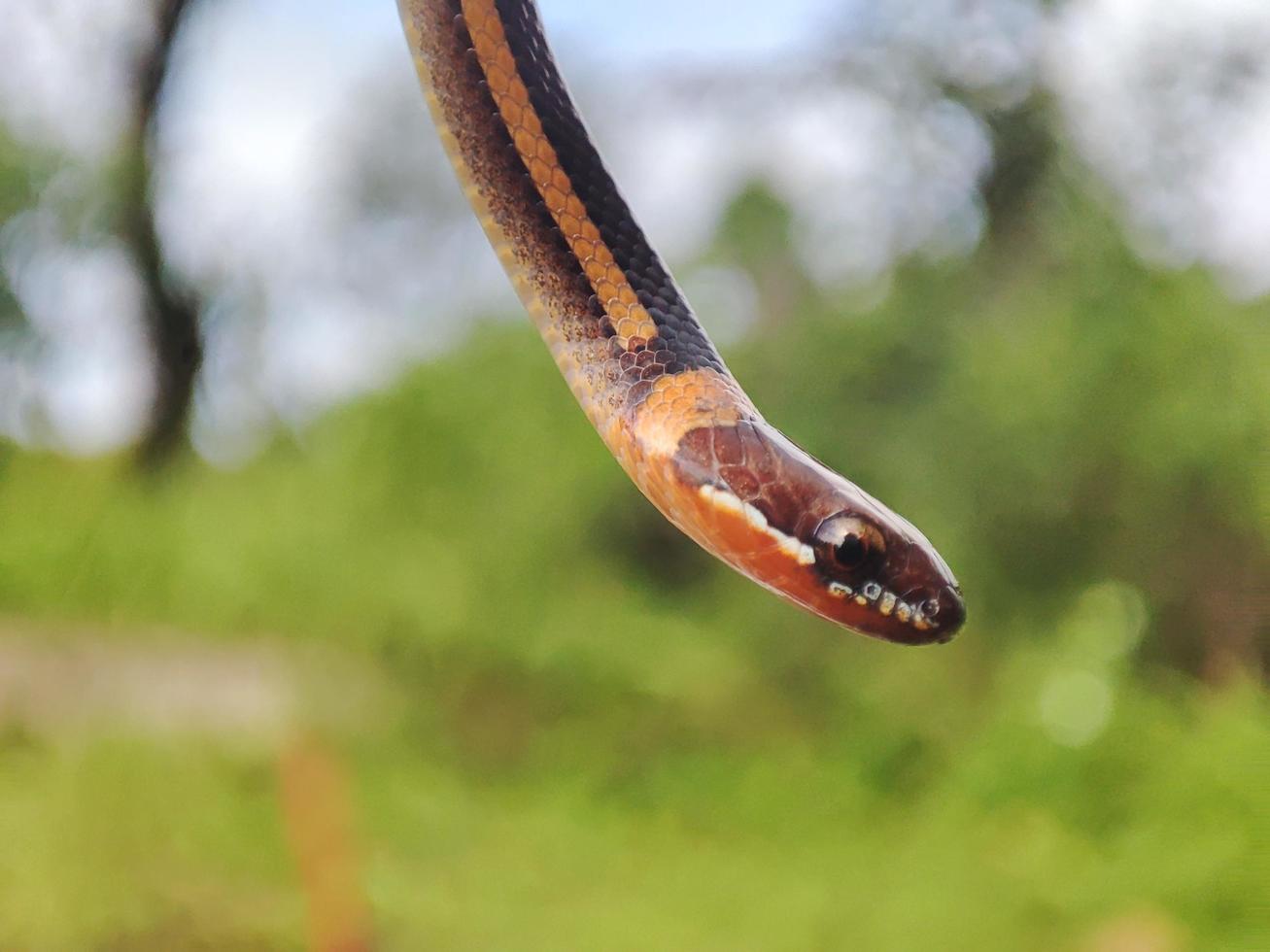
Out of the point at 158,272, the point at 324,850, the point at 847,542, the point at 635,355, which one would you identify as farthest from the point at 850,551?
the point at 158,272

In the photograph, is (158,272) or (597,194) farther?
(158,272)

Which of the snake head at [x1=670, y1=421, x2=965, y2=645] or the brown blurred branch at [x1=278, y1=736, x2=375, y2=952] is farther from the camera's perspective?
the brown blurred branch at [x1=278, y1=736, x2=375, y2=952]

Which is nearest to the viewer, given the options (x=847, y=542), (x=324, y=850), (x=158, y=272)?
(x=847, y=542)

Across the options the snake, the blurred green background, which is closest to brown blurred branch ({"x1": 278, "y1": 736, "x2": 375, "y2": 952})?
the blurred green background

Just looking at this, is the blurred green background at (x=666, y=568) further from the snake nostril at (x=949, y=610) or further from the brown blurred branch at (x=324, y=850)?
the snake nostril at (x=949, y=610)

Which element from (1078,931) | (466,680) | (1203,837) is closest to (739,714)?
(466,680)

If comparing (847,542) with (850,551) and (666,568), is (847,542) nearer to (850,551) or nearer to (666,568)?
(850,551)

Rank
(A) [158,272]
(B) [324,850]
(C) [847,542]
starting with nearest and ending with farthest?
(C) [847,542]
(B) [324,850]
(A) [158,272]

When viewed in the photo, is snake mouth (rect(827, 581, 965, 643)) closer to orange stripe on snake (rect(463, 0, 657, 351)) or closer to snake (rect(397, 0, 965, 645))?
snake (rect(397, 0, 965, 645))
